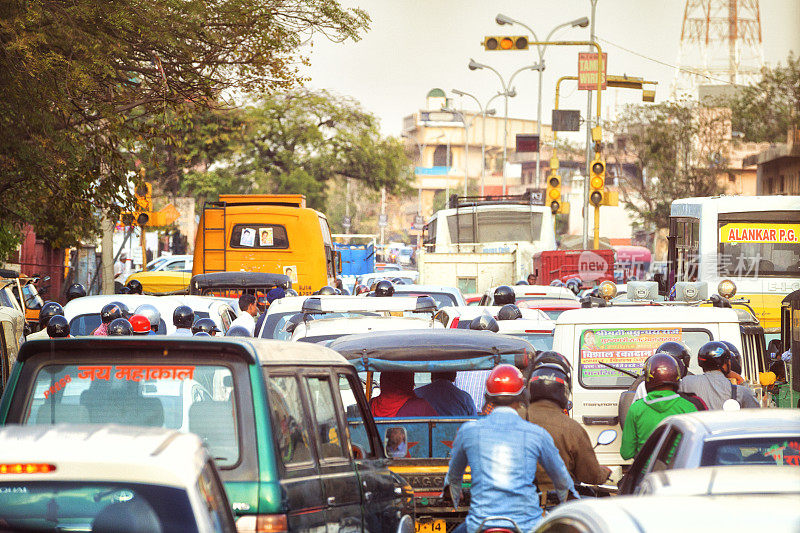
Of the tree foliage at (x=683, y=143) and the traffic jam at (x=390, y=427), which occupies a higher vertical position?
the tree foliage at (x=683, y=143)

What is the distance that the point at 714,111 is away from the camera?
58.1 m

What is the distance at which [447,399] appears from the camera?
9.56 m

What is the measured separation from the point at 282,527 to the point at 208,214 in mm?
18537

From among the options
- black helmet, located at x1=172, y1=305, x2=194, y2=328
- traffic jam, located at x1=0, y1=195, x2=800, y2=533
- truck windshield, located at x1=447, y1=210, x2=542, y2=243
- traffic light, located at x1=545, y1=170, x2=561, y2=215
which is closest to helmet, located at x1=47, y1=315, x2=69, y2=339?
traffic jam, located at x1=0, y1=195, x2=800, y2=533

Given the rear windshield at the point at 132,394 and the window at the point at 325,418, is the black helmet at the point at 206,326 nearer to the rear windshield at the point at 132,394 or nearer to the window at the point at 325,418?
the window at the point at 325,418

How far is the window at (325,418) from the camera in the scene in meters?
6.09

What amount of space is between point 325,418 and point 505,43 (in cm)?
1890

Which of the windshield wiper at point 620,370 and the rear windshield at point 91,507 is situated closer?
the rear windshield at point 91,507

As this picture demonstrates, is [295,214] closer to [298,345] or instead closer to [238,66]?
[238,66]

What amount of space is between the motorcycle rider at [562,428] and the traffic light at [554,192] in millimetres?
22702

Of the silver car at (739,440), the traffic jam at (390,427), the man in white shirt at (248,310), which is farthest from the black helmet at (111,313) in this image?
the silver car at (739,440)

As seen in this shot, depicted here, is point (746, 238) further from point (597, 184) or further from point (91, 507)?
point (91, 507)

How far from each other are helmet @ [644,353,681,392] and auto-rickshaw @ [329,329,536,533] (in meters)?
0.99

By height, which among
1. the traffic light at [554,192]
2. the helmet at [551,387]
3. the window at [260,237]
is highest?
the traffic light at [554,192]
